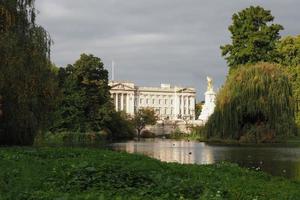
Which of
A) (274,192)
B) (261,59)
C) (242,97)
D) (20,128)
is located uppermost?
(261,59)

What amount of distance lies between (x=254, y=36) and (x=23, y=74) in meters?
35.1

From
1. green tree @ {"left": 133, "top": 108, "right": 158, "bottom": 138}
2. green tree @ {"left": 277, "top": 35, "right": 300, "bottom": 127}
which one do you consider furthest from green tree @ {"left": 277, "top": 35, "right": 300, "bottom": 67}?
green tree @ {"left": 133, "top": 108, "right": 158, "bottom": 138}

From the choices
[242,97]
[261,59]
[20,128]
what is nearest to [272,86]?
[242,97]

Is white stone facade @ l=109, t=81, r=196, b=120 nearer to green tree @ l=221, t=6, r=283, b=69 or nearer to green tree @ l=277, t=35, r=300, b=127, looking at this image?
green tree @ l=277, t=35, r=300, b=127

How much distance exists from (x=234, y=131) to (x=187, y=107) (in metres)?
120

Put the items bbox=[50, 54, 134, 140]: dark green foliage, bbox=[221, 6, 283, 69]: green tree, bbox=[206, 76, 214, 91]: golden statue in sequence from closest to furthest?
bbox=[221, 6, 283, 69]: green tree → bbox=[50, 54, 134, 140]: dark green foliage → bbox=[206, 76, 214, 91]: golden statue

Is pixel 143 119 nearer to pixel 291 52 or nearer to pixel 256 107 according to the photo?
pixel 291 52

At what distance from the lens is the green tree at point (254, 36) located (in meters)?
53.7

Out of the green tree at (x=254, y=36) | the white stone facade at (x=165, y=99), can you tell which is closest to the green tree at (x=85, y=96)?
the green tree at (x=254, y=36)

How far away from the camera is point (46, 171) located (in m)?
13.1

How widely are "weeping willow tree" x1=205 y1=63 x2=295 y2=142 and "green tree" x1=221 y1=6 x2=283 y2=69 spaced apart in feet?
29.3

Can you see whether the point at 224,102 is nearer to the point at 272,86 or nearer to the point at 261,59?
the point at 272,86

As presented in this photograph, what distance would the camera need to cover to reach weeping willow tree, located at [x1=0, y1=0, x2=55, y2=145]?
21984 mm

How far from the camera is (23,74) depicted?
2244cm
